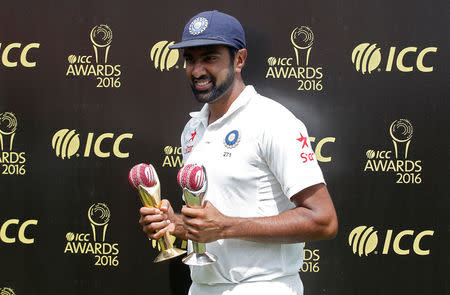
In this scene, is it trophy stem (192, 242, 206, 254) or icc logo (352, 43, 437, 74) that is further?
icc logo (352, 43, 437, 74)

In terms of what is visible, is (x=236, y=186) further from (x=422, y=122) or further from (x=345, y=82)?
(x=422, y=122)

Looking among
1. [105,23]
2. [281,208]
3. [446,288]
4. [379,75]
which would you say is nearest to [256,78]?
[379,75]

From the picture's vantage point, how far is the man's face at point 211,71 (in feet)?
6.64

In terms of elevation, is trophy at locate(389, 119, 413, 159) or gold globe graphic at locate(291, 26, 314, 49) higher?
gold globe graphic at locate(291, 26, 314, 49)

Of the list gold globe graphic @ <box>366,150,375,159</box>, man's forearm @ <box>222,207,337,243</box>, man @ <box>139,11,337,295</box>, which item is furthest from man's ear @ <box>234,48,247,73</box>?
gold globe graphic @ <box>366,150,375,159</box>

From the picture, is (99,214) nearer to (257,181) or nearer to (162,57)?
(162,57)

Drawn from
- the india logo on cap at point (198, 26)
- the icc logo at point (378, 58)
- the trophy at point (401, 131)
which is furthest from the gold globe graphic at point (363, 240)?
the india logo on cap at point (198, 26)

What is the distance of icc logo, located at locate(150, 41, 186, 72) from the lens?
9.77ft

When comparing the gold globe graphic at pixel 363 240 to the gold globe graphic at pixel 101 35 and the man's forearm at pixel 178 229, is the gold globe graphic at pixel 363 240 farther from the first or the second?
the gold globe graphic at pixel 101 35

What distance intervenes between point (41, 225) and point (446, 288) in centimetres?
238

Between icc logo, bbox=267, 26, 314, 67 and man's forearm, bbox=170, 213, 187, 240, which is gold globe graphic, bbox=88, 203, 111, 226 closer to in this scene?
man's forearm, bbox=170, 213, 187, 240

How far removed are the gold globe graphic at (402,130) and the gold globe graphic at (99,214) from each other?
1.71m

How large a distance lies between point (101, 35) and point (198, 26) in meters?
1.18

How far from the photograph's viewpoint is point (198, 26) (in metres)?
2.01
